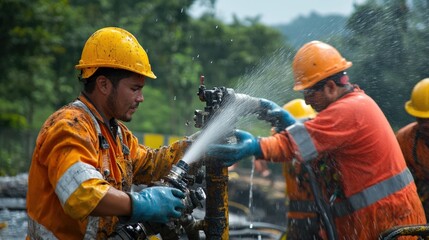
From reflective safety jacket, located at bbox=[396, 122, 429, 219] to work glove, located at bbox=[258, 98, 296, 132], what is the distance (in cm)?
137

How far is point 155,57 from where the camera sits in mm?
22188

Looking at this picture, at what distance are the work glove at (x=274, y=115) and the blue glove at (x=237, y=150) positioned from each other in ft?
1.32

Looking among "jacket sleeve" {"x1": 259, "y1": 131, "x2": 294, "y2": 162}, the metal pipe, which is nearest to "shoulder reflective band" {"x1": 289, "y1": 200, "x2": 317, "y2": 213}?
"jacket sleeve" {"x1": 259, "y1": 131, "x2": 294, "y2": 162}

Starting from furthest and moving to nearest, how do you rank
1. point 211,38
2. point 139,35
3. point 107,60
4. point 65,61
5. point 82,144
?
point 211,38 < point 139,35 < point 65,61 < point 107,60 < point 82,144

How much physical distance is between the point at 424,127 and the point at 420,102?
35 cm

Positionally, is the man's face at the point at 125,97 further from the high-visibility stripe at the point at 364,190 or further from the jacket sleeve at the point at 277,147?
the high-visibility stripe at the point at 364,190

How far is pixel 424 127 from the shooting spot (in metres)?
6.10

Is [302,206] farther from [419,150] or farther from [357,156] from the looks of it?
[357,156]

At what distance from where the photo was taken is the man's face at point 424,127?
19.8 ft

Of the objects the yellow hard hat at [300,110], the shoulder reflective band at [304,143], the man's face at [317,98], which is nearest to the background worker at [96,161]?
the shoulder reflective band at [304,143]

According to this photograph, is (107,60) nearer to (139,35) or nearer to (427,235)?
(427,235)

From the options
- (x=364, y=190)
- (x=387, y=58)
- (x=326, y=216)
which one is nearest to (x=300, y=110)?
(x=326, y=216)

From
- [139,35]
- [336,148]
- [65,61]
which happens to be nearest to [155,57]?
[139,35]

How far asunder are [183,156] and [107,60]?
34.7 inches
